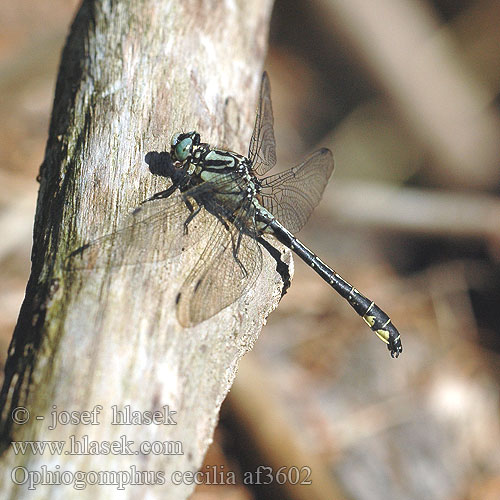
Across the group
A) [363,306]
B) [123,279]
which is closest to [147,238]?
[123,279]

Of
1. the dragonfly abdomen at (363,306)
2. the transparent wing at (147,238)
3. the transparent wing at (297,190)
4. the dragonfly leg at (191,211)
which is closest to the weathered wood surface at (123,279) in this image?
the transparent wing at (147,238)

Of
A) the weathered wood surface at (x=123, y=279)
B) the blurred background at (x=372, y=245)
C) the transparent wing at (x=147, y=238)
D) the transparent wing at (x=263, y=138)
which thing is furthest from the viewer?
the blurred background at (x=372, y=245)

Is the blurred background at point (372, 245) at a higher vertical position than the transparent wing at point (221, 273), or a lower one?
higher

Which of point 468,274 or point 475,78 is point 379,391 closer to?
point 468,274

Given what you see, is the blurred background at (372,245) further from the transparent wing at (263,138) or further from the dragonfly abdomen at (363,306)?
the transparent wing at (263,138)

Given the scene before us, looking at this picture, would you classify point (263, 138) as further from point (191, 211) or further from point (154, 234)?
point (154, 234)

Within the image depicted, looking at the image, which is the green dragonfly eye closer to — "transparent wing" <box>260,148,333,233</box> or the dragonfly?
the dragonfly
